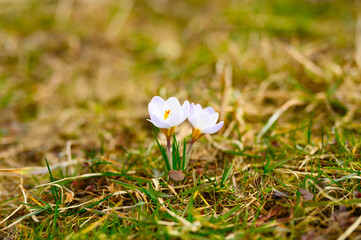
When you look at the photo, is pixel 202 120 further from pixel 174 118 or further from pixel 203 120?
pixel 174 118

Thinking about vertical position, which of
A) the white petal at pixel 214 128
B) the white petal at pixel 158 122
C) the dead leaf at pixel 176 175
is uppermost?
the white petal at pixel 158 122

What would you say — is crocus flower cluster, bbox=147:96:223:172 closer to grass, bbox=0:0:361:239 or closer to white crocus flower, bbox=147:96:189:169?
white crocus flower, bbox=147:96:189:169

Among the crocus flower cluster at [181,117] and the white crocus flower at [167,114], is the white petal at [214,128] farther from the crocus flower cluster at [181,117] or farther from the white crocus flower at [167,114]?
the white crocus flower at [167,114]

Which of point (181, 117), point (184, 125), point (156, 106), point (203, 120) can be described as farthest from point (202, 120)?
point (184, 125)

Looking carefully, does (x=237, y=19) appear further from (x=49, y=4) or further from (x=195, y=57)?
(x=49, y=4)

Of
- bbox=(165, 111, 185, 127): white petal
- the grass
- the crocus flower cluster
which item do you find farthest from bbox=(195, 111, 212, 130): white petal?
the grass

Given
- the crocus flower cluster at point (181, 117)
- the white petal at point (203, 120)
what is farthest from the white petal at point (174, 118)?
the white petal at point (203, 120)
